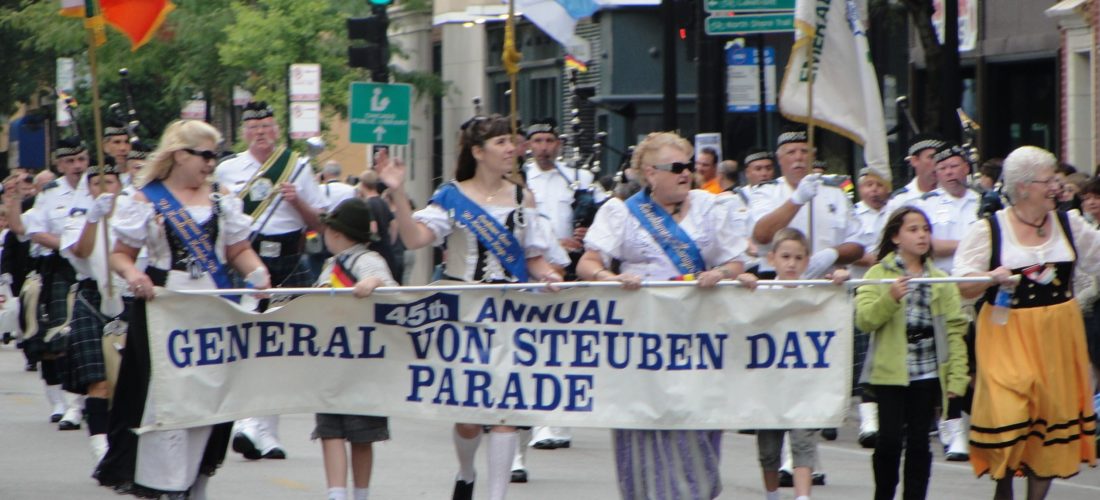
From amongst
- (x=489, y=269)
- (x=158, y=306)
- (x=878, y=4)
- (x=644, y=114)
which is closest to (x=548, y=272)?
(x=489, y=269)

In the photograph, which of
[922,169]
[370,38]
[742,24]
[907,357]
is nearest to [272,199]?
[907,357]

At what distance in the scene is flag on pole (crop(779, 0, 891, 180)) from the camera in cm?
1138

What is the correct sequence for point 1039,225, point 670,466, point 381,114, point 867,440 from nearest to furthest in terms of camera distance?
point 670,466
point 1039,225
point 867,440
point 381,114

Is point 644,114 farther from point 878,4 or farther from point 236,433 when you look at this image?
point 236,433

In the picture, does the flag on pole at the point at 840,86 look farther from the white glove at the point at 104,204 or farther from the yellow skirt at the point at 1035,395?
the white glove at the point at 104,204

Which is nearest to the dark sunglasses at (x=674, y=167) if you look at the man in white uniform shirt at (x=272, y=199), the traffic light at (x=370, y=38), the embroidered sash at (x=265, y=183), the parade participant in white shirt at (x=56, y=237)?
the man in white uniform shirt at (x=272, y=199)

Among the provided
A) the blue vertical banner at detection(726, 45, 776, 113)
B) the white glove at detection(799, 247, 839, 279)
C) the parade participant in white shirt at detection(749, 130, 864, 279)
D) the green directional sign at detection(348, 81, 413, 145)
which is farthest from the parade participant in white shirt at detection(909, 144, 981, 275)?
the green directional sign at detection(348, 81, 413, 145)

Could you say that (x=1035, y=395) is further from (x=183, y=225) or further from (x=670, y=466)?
(x=183, y=225)

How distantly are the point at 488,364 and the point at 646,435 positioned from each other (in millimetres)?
748

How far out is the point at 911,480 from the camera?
8.58m

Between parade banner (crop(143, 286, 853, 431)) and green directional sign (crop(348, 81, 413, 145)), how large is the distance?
10.9m

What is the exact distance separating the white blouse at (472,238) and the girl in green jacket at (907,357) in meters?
1.49

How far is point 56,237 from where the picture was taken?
496 inches

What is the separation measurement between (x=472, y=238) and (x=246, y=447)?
124 inches
